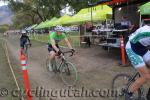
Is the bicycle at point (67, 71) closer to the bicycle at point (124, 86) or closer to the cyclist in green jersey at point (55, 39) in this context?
the cyclist in green jersey at point (55, 39)

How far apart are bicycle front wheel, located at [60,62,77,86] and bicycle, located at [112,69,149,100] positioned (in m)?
2.77

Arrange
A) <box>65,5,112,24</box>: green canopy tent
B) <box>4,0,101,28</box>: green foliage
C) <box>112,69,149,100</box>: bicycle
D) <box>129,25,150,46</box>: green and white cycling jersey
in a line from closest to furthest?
<box>129,25,150,46</box>: green and white cycling jersey, <box>112,69,149,100</box>: bicycle, <box>65,5,112,24</box>: green canopy tent, <box>4,0,101,28</box>: green foliage

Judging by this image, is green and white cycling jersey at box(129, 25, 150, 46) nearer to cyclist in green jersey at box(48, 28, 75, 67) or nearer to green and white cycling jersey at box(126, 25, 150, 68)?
green and white cycling jersey at box(126, 25, 150, 68)

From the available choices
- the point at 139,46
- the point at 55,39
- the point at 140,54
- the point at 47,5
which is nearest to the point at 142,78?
the point at 140,54

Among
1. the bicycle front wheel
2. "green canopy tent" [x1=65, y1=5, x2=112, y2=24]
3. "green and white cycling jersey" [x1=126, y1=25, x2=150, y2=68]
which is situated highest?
"green canopy tent" [x1=65, y1=5, x2=112, y2=24]

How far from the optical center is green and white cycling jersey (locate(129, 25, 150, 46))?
5.98 metres

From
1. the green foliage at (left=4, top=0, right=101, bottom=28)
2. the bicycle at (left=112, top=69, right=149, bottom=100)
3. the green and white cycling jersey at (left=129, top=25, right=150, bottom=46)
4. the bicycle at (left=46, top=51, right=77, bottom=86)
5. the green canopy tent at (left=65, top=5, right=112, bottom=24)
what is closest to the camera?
the green and white cycling jersey at (left=129, top=25, right=150, bottom=46)

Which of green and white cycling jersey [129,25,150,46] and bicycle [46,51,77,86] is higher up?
green and white cycling jersey [129,25,150,46]

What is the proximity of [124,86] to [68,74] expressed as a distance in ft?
12.6

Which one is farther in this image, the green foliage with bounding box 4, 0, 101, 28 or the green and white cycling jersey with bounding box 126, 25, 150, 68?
the green foliage with bounding box 4, 0, 101, 28

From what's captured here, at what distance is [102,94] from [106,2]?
12.3 meters

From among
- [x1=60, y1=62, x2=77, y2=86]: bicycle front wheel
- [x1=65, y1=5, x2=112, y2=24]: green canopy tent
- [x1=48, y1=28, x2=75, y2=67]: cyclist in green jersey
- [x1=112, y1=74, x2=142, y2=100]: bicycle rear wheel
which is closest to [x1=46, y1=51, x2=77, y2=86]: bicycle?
[x1=60, y1=62, x2=77, y2=86]: bicycle front wheel

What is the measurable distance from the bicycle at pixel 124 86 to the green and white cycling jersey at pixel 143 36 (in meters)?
0.74

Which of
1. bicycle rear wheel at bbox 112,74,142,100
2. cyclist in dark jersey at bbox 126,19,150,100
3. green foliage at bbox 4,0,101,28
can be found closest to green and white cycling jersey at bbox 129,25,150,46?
cyclist in dark jersey at bbox 126,19,150,100
